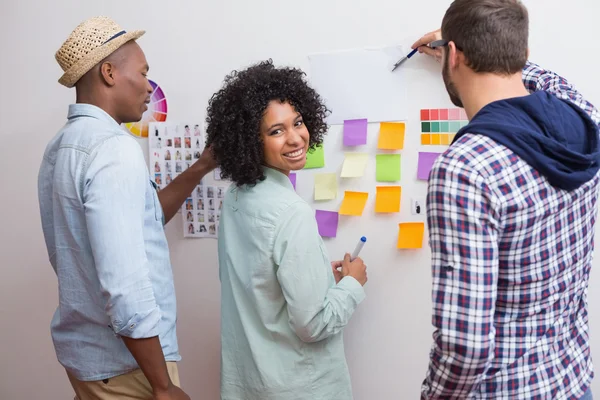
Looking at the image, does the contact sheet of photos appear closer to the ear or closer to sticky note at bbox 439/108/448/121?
the ear

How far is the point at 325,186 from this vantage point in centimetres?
187

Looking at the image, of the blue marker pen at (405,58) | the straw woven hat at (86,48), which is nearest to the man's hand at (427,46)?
the blue marker pen at (405,58)

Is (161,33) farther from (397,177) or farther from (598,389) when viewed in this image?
(598,389)

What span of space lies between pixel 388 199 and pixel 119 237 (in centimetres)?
83

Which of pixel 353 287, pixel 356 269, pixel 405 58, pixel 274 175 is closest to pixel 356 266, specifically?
pixel 356 269

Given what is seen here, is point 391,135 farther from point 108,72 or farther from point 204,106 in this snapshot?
point 108,72

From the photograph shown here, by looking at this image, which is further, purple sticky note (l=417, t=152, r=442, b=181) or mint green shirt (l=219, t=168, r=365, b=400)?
purple sticky note (l=417, t=152, r=442, b=181)

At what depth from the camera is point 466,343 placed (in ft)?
3.13

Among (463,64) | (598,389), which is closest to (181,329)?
(598,389)

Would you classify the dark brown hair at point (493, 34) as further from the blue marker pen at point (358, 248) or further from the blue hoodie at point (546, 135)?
the blue marker pen at point (358, 248)

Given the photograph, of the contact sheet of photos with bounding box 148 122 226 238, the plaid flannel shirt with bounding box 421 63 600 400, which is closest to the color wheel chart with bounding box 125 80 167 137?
the contact sheet of photos with bounding box 148 122 226 238

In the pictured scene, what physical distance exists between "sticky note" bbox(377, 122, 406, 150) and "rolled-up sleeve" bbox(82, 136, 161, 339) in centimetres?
A: 75

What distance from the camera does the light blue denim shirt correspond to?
1283 mm

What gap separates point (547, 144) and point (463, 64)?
21cm
